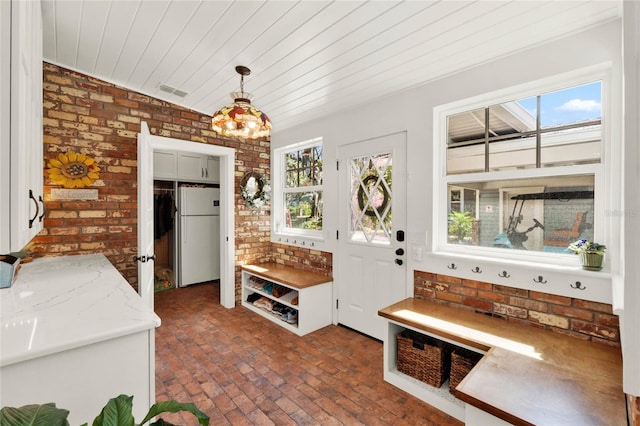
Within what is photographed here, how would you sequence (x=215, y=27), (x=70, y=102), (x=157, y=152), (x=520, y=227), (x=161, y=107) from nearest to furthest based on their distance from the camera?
(x=215, y=27) → (x=520, y=227) → (x=70, y=102) → (x=161, y=107) → (x=157, y=152)

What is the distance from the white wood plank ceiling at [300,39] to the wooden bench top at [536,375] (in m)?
1.83

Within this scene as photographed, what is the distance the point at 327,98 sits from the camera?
9.30 feet

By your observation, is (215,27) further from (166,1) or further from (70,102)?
(70,102)

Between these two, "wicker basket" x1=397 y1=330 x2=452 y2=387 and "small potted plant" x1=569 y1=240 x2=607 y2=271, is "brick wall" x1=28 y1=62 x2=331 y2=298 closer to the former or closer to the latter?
"wicker basket" x1=397 y1=330 x2=452 y2=387

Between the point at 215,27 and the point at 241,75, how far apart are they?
0.63 m

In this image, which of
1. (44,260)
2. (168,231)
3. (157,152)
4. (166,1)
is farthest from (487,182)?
(168,231)

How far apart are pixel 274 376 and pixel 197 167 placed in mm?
3580

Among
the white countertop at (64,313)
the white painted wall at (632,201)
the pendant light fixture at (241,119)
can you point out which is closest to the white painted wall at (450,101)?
the white painted wall at (632,201)

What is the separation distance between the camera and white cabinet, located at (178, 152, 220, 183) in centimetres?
455

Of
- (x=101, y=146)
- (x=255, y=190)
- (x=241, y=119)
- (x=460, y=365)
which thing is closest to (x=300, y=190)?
(x=255, y=190)

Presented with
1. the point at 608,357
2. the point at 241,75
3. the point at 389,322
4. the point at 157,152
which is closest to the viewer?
the point at 608,357

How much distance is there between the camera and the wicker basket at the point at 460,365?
1.87 m

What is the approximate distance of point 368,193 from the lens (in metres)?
2.94

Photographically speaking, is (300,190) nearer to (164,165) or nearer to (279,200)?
(279,200)
